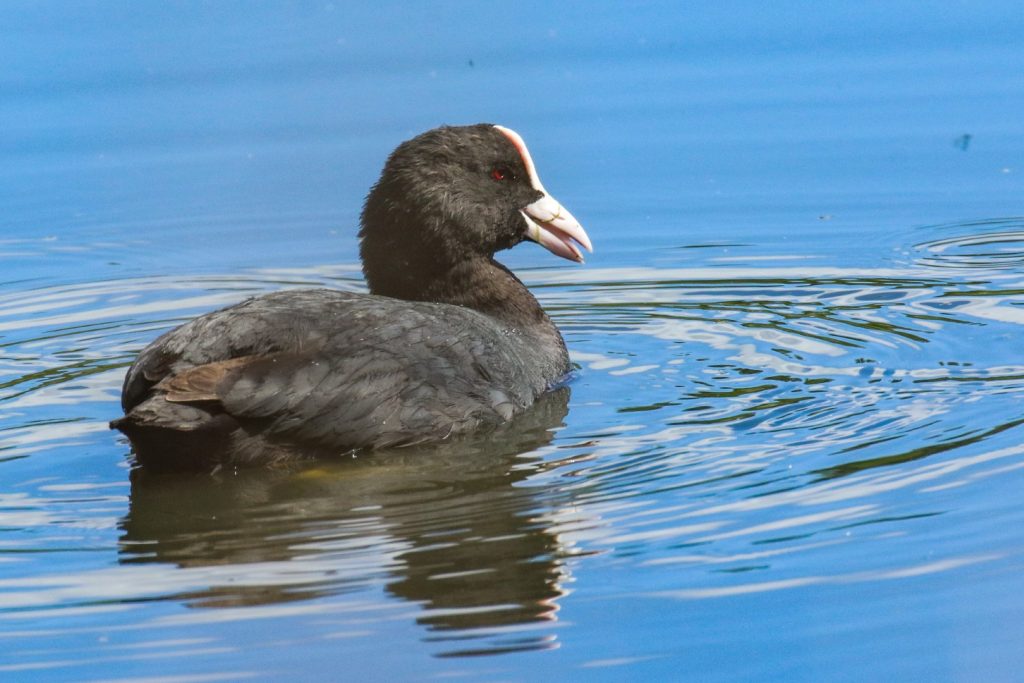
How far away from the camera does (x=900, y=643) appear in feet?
Answer: 14.1

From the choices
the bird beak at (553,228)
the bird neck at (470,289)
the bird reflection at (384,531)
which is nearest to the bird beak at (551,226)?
the bird beak at (553,228)

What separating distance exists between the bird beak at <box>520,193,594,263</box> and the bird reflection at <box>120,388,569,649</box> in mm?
1246

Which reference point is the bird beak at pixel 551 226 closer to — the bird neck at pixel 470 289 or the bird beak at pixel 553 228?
the bird beak at pixel 553 228

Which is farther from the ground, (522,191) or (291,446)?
(522,191)

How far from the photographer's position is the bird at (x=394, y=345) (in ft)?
19.1

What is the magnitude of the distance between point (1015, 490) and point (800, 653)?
4.68ft

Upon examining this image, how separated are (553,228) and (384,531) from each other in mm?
2551

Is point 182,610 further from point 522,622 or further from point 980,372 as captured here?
point 980,372

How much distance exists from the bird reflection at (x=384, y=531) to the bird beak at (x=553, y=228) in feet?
4.09

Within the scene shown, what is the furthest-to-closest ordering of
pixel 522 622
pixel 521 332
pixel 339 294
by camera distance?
pixel 521 332 < pixel 339 294 < pixel 522 622

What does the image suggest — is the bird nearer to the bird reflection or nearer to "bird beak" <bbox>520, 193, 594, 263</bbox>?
"bird beak" <bbox>520, 193, 594, 263</bbox>

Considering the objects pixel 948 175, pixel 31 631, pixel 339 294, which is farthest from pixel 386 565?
pixel 948 175

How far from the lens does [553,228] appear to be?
7.61 metres

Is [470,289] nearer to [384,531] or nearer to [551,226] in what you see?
[551,226]
